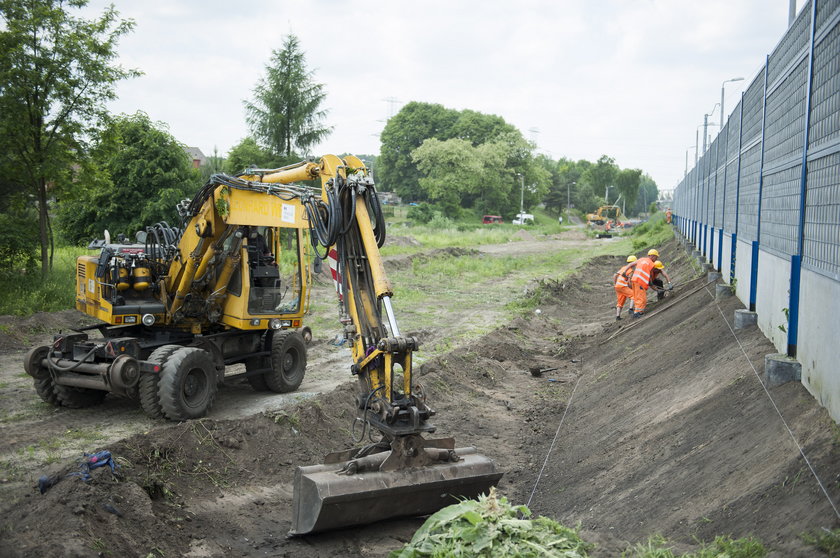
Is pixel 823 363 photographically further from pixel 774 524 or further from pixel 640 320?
pixel 640 320

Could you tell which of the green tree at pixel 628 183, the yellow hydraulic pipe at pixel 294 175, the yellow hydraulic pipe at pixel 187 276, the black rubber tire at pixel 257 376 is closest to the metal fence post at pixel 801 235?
the yellow hydraulic pipe at pixel 294 175

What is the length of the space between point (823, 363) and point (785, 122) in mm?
4526

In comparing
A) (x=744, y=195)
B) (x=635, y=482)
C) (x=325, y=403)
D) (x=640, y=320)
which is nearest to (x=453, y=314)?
(x=640, y=320)

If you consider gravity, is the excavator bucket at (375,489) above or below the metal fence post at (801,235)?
below

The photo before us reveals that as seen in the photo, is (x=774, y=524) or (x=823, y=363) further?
(x=823, y=363)

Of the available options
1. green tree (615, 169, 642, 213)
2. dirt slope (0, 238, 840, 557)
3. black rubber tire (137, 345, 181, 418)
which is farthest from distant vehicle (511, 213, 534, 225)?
black rubber tire (137, 345, 181, 418)

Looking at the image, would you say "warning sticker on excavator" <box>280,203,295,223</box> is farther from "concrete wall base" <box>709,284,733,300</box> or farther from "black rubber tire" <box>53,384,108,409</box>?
"concrete wall base" <box>709,284,733,300</box>

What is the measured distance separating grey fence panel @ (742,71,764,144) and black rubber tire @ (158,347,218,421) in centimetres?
974

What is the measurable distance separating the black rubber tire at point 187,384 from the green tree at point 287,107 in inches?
728

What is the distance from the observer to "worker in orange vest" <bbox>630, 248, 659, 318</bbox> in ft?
53.3

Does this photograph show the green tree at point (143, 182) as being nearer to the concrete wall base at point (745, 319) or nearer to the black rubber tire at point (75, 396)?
the black rubber tire at point (75, 396)

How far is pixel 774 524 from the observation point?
15.9 feet

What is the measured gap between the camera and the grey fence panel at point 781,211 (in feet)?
27.1

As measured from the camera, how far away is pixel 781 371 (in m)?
7.16
